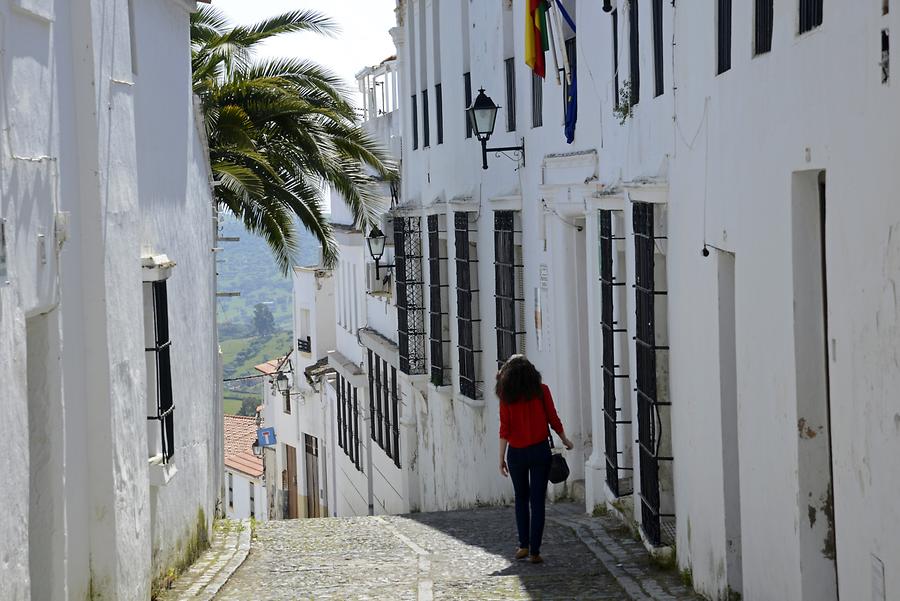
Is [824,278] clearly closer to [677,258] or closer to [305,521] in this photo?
[677,258]

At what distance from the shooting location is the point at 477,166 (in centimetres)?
1872

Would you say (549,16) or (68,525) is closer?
(68,525)

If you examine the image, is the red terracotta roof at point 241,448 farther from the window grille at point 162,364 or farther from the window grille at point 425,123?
the window grille at point 162,364

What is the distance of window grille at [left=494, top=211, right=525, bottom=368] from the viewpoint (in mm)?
16812

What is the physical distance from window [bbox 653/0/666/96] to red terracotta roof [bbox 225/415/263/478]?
36750mm

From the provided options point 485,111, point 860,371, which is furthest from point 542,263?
point 860,371

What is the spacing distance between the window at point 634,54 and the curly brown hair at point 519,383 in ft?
8.37

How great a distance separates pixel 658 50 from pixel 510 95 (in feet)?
21.7

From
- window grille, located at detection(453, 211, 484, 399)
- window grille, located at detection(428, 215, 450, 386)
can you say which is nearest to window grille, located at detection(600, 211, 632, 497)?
window grille, located at detection(453, 211, 484, 399)

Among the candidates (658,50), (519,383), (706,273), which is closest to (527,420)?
(519,383)

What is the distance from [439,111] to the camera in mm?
21469

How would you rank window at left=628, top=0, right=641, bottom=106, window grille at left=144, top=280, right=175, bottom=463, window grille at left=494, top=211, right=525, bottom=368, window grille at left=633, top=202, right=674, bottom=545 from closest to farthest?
1. window grille at left=144, top=280, right=175, bottom=463
2. window grille at left=633, top=202, right=674, bottom=545
3. window at left=628, top=0, right=641, bottom=106
4. window grille at left=494, top=211, right=525, bottom=368

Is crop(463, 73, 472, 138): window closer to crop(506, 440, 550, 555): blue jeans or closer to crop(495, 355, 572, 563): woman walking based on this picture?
crop(495, 355, 572, 563): woman walking

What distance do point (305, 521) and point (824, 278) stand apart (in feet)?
31.0
